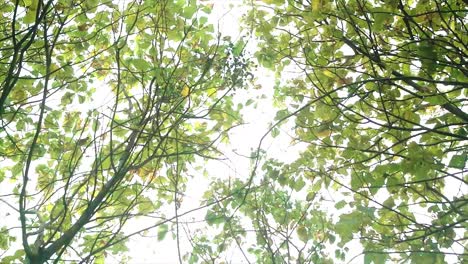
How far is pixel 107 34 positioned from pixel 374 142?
8.21 ft

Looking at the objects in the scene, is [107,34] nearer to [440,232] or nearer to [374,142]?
[374,142]

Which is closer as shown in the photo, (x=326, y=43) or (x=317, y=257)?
(x=317, y=257)

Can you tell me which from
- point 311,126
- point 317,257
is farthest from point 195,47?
point 317,257

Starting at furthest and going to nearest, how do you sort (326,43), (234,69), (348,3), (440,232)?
(326,43) → (348,3) → (234,69) → (440,232)

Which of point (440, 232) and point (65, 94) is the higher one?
point (65, 94)

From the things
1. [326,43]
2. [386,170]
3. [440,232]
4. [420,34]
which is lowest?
[440,232]

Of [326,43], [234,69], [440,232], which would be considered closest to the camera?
[440,232]

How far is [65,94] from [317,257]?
8.60ft

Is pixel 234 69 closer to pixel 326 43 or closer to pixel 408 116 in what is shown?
pixel 326 43

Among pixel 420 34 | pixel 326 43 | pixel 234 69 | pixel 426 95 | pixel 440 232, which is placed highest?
pixel 326 43

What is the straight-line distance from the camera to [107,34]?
361 centimetres

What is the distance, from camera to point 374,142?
11.2 feet

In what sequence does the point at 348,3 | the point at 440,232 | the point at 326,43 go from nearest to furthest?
the point at 440,232
the point at 348,3
the point at 326,43

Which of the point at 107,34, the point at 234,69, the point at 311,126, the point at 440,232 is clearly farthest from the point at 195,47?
the point at 440,232
